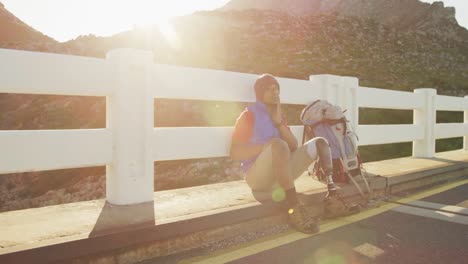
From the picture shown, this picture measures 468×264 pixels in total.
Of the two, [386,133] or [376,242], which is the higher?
[386,133]

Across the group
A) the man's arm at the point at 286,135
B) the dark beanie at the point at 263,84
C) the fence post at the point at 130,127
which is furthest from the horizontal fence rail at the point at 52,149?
the man's arm at the point at 286,135

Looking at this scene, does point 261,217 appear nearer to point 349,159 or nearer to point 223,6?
point 349,159

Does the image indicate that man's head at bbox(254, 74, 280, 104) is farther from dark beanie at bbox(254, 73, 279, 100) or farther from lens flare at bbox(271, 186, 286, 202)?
lens flare at bbox(271, 186, 286, 202)

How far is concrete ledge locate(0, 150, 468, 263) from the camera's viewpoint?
8.37 ft

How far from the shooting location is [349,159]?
4.91 m

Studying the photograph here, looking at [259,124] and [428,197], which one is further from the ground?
[259,124]

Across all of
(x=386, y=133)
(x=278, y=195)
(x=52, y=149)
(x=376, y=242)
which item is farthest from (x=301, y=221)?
(x=386, y=133)

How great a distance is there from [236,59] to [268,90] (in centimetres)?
6016

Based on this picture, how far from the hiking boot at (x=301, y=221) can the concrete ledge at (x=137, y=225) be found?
0.22m

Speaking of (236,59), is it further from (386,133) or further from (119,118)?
(119,118)

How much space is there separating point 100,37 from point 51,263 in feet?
233

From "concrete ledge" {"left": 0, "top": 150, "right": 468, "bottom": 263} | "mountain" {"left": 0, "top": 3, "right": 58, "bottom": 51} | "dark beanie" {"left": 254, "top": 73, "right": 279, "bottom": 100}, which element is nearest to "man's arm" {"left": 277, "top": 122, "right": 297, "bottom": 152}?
"dark beanie" {"left": 254, "top": 73, "right": 279, "bottom": 100}

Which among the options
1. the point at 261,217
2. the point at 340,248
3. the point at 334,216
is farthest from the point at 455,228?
the point at 261,217

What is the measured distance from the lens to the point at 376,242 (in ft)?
10.7
